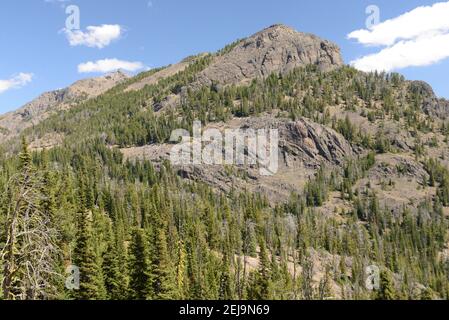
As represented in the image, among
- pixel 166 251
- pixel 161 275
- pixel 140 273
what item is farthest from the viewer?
pixel 166 251

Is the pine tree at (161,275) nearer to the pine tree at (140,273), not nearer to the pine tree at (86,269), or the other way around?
the pine tree at (140,273)

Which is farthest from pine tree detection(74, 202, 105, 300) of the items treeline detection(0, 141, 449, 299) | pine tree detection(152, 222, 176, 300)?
pine tree detection(152, 222, 176, 300)

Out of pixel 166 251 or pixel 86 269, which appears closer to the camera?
pixel 86 269

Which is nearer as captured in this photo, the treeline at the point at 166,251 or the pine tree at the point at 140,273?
the treeline at the point at 166,251

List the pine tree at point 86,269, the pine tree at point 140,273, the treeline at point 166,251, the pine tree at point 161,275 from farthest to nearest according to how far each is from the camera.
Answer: the pine tree at point 161,275 → the pine tree at point 140,273 → the pine tree at point 86,269 → the treeline at point 166,251

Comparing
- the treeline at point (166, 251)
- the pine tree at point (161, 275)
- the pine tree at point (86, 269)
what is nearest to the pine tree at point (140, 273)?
the treeline at point (166, 251)

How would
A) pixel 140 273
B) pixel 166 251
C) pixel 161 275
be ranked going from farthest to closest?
pixel 166 251 → pixel 140 273 → pixel 161 275

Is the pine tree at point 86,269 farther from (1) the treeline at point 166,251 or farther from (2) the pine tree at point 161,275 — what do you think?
(2) the pine tree at point 161,275

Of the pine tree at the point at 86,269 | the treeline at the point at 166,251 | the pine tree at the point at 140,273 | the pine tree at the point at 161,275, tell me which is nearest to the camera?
the treeline at the point at 166,251

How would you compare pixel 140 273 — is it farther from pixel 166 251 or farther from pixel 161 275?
pixel 166 251

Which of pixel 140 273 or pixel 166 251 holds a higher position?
pixel 166 251

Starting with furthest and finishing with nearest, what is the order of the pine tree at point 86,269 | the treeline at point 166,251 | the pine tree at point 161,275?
the pine tree at point 161,275
the pine tree at point 86,269
the treeline at point 166,251

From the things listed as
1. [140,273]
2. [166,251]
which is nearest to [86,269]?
[140,273]

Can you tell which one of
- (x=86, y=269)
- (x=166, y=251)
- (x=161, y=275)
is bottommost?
(x=161, y=275)
